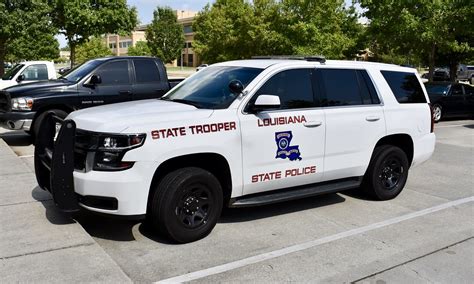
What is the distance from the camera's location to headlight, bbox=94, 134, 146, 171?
164 inches

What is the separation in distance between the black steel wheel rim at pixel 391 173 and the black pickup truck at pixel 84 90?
5.50 metres

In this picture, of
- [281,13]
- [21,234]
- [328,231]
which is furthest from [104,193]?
[281,13]

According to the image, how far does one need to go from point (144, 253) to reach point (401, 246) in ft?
8.25

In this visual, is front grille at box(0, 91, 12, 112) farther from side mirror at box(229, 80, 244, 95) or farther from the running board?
the running board

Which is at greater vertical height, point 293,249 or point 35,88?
point 35,88

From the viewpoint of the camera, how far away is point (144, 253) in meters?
4.39

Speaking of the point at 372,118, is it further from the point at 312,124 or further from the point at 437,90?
the point at 437,90

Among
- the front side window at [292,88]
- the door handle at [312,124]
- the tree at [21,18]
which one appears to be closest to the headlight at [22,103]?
the front side window at [292,88]

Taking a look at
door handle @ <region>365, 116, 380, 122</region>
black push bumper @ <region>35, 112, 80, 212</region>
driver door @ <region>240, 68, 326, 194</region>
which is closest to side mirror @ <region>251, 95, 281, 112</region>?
driver door @ <region>240, 68, 326, 194</region>

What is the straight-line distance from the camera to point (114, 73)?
9.95m

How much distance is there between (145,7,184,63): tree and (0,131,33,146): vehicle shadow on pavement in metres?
61.6

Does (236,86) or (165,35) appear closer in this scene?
(236,86)

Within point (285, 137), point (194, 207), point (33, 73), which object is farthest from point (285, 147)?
point (33, 73)

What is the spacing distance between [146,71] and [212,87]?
526 centimetres
